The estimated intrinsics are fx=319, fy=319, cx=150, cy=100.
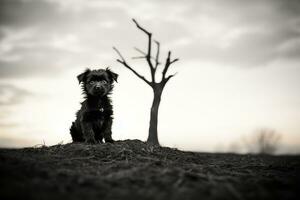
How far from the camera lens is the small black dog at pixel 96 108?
9.05 meters

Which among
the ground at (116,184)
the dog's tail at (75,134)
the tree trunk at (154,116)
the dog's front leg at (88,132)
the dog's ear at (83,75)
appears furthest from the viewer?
the tree trunk at (154,116)

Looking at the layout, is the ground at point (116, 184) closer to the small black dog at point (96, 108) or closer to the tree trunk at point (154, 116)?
the small black dog at point (96, 108)

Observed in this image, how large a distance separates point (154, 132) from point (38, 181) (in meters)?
6.95

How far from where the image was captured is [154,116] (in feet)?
37.6

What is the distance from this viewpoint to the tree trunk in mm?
11266

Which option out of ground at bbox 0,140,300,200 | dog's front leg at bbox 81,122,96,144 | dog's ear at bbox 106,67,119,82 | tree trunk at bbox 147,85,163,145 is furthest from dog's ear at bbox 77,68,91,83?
ground at bbox 0,140,300,200

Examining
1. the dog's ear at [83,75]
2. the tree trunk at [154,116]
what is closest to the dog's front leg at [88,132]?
the dog's ear at [83,75]

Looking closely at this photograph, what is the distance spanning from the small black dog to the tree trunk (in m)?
2.32

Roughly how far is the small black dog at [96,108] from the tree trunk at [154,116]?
2.32m

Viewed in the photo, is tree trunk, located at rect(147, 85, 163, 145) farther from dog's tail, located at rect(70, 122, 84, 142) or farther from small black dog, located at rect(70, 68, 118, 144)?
dog's tail, located at rect(70, 122, 84, 142)

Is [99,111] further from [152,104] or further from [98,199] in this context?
[98,199]

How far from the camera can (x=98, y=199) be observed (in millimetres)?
4020

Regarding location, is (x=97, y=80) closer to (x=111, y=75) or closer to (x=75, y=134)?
(x=111, y=75)

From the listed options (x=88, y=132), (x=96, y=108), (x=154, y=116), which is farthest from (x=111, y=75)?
(x=154, y=116)
